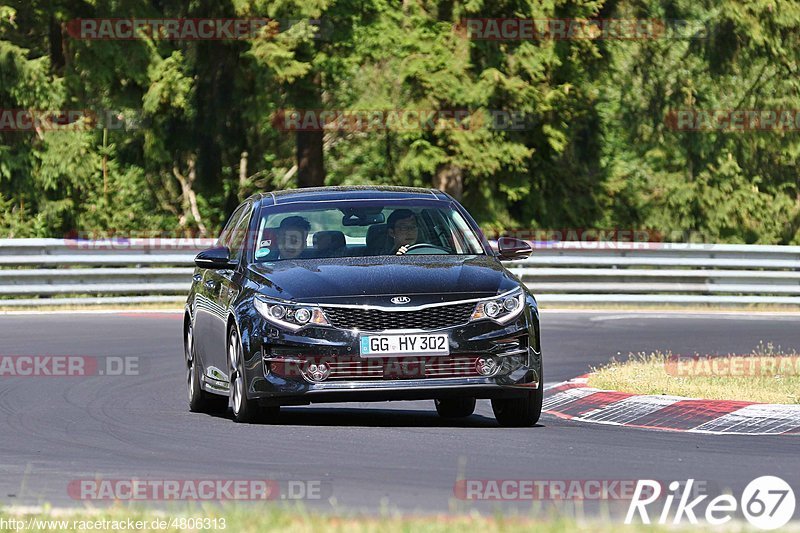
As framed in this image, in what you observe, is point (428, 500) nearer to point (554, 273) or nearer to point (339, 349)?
point (339, 349)

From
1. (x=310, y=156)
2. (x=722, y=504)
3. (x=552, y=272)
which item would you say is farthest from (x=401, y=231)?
(x=310, y=156)

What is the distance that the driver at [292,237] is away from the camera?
11859mm

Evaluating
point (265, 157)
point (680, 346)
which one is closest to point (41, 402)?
point (680, 346)

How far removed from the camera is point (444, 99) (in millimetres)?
36750

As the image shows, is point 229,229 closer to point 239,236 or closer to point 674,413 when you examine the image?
point 239,236

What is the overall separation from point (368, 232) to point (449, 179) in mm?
25646

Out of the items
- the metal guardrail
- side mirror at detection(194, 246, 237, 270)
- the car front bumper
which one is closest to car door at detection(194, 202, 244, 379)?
side mirror at detection(194, 246, 237, 270)

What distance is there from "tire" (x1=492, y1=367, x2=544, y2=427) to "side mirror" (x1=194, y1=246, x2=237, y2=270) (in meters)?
2.17

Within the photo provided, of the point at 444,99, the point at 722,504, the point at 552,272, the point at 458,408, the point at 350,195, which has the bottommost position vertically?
the point at 552,272

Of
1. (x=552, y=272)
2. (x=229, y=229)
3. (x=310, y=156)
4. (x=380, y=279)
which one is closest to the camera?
(x=380, y=279)

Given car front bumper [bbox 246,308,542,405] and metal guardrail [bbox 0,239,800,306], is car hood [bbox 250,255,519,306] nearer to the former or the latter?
car front bumper [bbox 246,308,542,405]

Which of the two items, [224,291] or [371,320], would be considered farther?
[224,291]

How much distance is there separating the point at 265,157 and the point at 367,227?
1553 inches

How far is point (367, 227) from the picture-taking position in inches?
475
